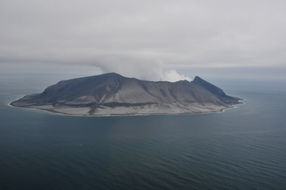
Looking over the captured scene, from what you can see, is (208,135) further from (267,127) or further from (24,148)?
(24,148)

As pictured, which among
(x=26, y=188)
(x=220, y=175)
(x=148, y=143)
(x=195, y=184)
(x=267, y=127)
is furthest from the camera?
(x=267, y=127)

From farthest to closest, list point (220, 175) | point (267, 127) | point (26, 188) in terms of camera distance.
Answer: point (267, 127) → point (220, 175) → point (26, 188)

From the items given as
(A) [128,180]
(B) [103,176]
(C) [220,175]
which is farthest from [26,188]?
(C) [220,175]

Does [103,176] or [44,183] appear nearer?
[44,183]

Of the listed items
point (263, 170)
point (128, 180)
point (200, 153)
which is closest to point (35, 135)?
point (128, 180)

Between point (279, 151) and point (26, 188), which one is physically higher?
point (279, 151)

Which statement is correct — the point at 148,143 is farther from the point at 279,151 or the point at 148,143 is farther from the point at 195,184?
the point at 279,151
